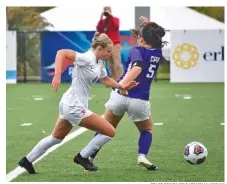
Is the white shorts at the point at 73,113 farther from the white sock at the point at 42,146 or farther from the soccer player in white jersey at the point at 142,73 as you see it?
the soccer player in white jersey at the point at 142,73

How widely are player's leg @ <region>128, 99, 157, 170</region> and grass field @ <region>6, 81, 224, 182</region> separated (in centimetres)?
11

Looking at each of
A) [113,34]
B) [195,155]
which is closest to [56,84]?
[195,155]

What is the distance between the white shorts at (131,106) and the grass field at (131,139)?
59 cm

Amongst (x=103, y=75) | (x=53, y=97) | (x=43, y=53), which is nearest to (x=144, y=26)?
(x=103, y=75)

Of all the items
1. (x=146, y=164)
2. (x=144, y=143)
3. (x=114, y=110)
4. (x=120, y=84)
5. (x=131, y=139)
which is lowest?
(x=131, y=139)

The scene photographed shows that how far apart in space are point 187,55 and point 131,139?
47.8 feet

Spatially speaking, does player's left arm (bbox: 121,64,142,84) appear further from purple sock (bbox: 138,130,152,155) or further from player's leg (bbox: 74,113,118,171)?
purple sock (bbox: 138,130,152,155)

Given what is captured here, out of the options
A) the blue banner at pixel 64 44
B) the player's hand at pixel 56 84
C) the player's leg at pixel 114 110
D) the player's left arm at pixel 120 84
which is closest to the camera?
the player's hand at pixel 56 84

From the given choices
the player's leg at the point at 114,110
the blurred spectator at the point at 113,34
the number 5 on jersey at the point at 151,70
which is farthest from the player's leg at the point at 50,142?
the blurred spectator at the point at 113,34

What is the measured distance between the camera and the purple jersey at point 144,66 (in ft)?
32.5

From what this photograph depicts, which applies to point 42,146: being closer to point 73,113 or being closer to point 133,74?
point 73,113

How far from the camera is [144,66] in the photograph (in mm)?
9953

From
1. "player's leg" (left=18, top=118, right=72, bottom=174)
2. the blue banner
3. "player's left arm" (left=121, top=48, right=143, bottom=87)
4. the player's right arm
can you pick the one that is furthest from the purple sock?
the blue banner

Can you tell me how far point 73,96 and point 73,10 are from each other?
70.6 ft
